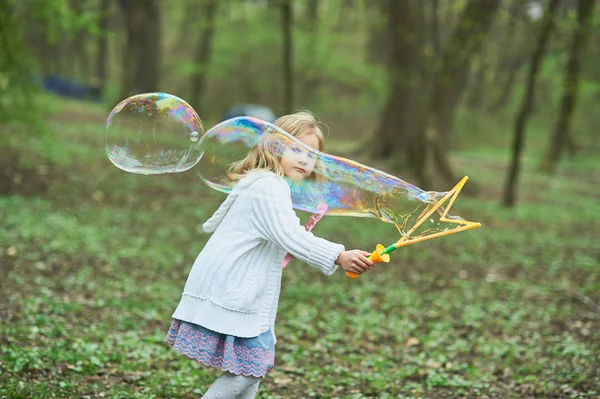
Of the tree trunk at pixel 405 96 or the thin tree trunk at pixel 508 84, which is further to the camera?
the thin tree trunk at pixel 508 84

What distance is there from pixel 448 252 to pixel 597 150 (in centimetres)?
2496

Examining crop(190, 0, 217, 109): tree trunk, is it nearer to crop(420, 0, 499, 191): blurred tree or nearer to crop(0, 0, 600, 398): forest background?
crop(0, 0, 600, 398): forest background

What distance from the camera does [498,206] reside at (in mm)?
15391

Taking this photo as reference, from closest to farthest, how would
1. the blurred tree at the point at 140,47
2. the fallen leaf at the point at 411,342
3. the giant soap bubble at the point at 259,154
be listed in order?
the giant soap bubble at the point at 259,154
the fallen leaf at the point at 411,342
the blurred tree at the point at 140,47

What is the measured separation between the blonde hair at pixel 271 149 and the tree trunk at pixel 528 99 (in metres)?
10.3

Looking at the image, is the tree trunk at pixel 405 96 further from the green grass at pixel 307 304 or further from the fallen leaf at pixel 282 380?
the fallen leaf at pixel 282 380

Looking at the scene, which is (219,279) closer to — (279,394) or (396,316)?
(279,394)

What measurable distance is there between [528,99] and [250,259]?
37.3 feet

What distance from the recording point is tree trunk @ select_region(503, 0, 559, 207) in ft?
42.7

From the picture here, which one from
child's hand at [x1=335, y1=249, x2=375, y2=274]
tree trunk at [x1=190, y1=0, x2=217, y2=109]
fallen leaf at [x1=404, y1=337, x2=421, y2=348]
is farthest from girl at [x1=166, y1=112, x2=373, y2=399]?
tree trunk at [x1=190, y1=0, x2=217, y2=109]

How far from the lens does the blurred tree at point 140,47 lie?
21.1 meters

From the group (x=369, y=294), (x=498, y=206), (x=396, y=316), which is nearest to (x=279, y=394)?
(x=396, y=316)

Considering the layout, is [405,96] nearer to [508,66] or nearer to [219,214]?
[219,214]

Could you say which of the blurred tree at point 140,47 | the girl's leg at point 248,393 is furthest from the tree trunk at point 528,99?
the blurred tree at point 140,47
